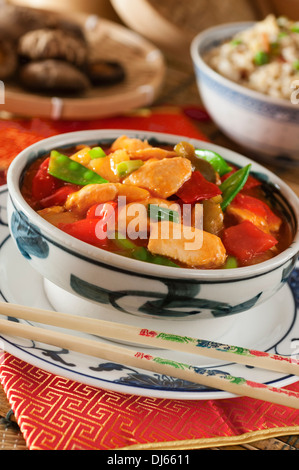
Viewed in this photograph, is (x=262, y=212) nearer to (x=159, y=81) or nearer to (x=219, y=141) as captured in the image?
(x=219, y=141)

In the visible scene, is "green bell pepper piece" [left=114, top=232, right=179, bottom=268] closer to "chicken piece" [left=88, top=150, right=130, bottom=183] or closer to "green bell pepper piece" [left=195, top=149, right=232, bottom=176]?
"chicken piece" [left=88, top=150, right=130, bottom=183]

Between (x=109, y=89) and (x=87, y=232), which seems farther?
(x=109, y=89)

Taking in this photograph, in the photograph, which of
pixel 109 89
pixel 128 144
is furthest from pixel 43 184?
pixel 109 89

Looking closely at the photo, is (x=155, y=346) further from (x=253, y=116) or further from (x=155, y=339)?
(x=253, y=116)

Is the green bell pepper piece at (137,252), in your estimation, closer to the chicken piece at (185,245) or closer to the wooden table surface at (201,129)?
the chicken piece at (185,245)

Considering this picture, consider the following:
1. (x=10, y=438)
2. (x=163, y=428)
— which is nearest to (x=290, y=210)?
(x=163, y=428)

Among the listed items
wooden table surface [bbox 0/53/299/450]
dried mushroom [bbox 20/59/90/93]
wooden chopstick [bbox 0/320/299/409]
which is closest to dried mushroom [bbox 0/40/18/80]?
dried mushroom [bbox 20/59/90/93]
